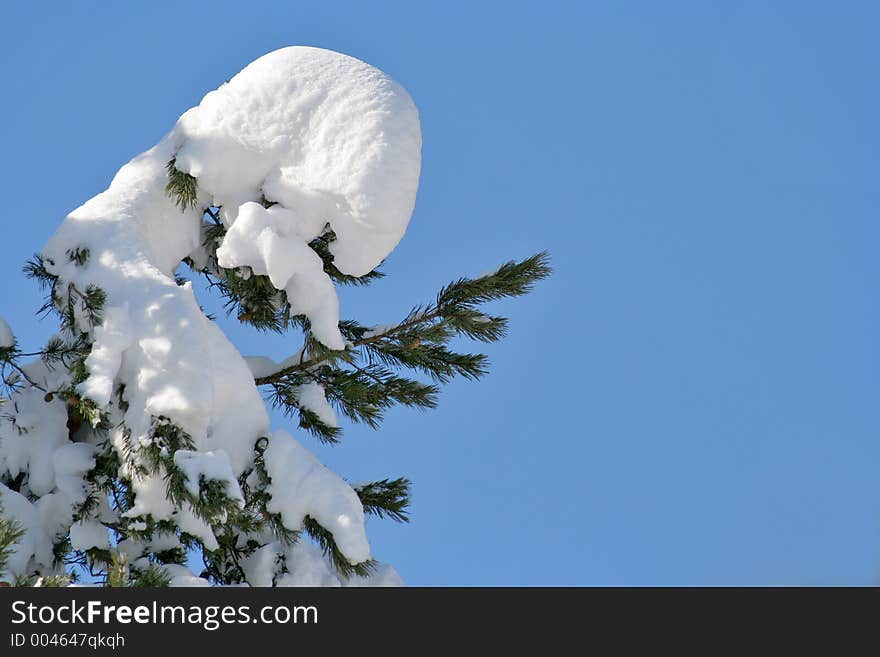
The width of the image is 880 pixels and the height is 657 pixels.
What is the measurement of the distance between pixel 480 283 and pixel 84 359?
1.74m

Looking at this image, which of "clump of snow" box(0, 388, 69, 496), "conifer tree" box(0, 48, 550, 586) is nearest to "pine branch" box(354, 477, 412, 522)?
"conifer tree" box(0, 48, 550, 586)

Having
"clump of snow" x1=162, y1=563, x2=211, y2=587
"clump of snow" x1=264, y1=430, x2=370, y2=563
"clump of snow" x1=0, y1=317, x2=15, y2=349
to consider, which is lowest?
"clump of snow" x1=162, y1=563, x2=211, y2=587

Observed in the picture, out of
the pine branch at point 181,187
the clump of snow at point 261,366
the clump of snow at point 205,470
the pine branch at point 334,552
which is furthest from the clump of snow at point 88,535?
the pine branch at point 181,187

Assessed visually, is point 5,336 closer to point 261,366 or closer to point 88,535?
point 88,535

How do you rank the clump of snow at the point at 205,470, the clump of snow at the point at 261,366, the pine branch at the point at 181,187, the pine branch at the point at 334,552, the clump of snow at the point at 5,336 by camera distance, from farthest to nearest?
the clump of snow at the point at 261,366 < the pine branch at the point at 181,187 < the clump of snow at the point at 5,336 < the pine branch at the point at 334,552 < the clump of snow at the point at 205,470

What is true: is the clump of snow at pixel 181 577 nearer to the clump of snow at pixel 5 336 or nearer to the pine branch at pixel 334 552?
the pine branch at pixel 334 552

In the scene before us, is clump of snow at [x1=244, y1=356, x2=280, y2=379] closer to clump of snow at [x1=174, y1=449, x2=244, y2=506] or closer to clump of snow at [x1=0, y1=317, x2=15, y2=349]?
clump of snow at [x1=0, y1=317, x2=15, y2=349]

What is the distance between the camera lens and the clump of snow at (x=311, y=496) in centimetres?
368

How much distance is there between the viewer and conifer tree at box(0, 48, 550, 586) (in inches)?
142

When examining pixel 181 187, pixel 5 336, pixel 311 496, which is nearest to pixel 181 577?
pixel 311 496

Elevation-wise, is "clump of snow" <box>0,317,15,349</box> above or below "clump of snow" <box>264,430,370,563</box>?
above
